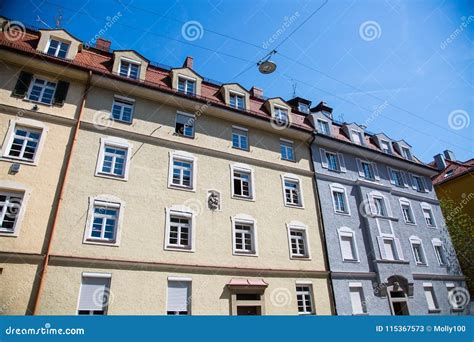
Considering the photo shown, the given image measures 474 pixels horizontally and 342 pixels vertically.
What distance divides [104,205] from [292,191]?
36.5ft

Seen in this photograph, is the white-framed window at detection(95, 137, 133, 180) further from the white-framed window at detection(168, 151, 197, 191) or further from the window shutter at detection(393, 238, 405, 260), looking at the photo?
Result: the window shutter at detection(393, 238, 405, 260)

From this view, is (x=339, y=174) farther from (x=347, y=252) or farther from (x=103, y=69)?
(x=103, y=69)

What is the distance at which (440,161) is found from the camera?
1332 inches

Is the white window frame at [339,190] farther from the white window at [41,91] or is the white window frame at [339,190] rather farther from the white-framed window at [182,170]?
the white window at [41,91]

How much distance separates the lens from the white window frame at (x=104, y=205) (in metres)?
12.5

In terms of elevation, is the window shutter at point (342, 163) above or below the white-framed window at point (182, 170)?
above

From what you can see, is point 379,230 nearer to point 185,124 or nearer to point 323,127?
→ point 323,127

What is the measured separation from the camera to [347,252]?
18984mm

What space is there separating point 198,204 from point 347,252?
33.7 ft

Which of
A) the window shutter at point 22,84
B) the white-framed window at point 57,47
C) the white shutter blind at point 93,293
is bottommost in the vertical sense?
the white shutter blind at point 93,293

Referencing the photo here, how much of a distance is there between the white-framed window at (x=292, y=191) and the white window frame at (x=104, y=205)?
31.3ft

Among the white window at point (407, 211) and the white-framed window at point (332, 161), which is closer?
the white-framed window at point (332, 161)

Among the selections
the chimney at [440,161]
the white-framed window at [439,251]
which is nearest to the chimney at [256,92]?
the white-framed window at [439,251]

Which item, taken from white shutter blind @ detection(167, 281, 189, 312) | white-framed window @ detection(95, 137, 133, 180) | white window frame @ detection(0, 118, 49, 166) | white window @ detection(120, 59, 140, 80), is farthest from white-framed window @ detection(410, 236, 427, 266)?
white window frame @ detection(0, 118, 49, 166)
